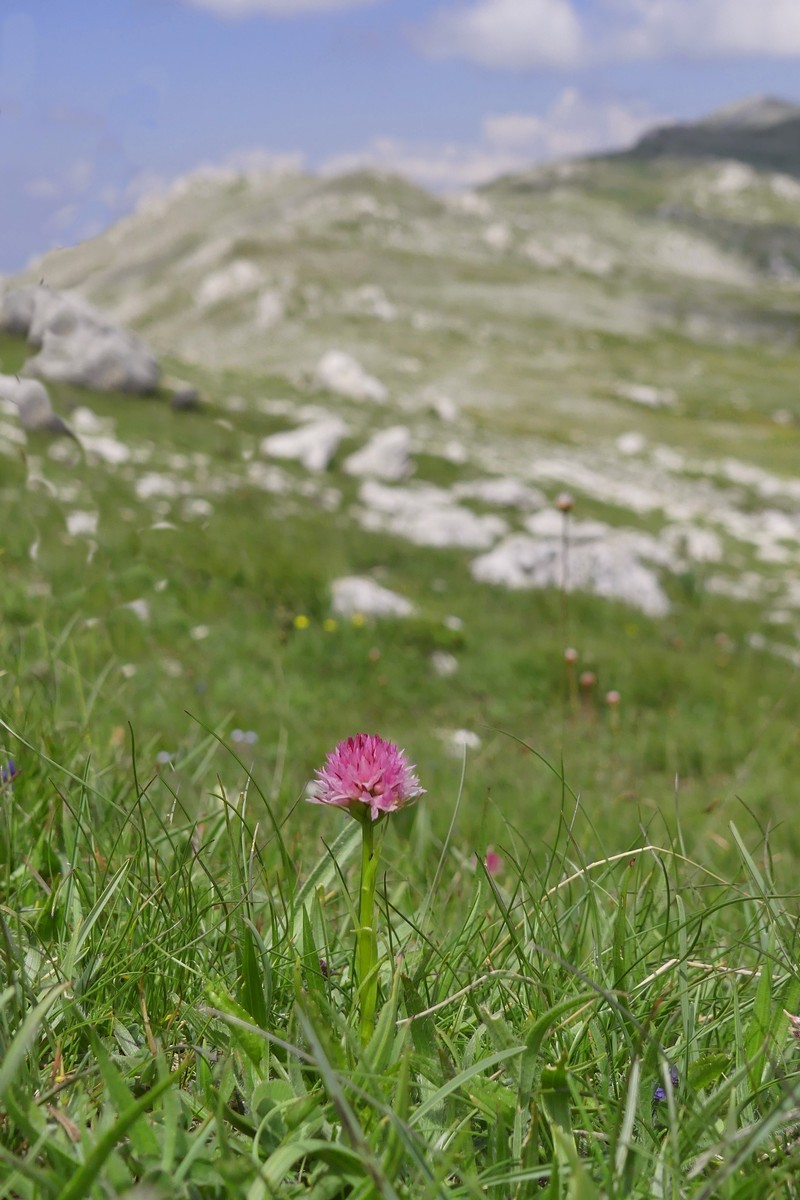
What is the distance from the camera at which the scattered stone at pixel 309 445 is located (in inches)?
780

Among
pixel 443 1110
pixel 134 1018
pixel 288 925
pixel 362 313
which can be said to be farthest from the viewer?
pixel 362 313

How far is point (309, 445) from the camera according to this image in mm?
20453

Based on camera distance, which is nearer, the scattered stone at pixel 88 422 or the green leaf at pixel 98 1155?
the green leaf at pixel 98 1155

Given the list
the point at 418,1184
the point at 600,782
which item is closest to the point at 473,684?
the point at 600,782

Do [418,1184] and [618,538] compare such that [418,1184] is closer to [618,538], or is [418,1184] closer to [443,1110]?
[443,1110]

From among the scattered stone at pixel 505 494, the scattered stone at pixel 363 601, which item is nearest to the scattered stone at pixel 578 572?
the scattered stone at pixel 363 601

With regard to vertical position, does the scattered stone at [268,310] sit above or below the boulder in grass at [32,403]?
below

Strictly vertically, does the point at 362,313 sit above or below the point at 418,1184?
below

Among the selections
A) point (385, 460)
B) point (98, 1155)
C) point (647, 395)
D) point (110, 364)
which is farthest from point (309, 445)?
point (647, 395)

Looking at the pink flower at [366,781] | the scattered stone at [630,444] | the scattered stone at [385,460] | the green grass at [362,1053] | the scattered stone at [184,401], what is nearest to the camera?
the green grass at [362,1053]

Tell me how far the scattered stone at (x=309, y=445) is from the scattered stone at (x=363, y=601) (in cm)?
982

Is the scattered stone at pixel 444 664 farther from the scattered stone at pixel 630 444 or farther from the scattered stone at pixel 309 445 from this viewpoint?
the scattered stone at pixel 630 444

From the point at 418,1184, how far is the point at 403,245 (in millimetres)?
134867

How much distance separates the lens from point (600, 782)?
20.9ft
